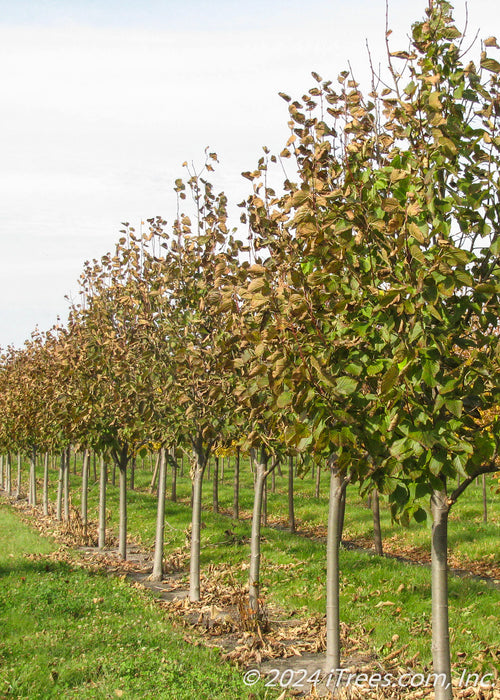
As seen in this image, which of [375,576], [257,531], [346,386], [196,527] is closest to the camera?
Answer: [346,386]

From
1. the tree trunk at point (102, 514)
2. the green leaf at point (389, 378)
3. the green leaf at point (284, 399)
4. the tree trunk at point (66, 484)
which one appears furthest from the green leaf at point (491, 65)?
the tree trunk at point (66, 484)

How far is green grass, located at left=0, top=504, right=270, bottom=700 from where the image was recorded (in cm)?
651

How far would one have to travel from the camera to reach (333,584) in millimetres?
7316

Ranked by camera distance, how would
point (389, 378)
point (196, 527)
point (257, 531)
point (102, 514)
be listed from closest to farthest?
point (389, 378)
point (257, 531)
point (196, 527)
point (102, 514)

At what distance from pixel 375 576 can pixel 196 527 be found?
12.5 feet

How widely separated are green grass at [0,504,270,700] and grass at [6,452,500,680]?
8.65 ft

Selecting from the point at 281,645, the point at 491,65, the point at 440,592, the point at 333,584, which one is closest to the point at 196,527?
the point at 281,645

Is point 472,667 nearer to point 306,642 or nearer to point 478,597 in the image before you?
point 306,642

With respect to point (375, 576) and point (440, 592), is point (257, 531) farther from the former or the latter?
point (440, 592)

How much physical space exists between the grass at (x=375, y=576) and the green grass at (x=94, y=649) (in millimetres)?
2636

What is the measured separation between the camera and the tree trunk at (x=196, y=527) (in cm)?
1149

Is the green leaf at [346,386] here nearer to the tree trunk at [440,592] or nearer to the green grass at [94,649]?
the tree trunk at [440,592]

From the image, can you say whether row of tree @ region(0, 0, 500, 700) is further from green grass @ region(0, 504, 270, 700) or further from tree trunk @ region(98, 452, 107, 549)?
tree trunk @ region(98, 452, 107, 549)

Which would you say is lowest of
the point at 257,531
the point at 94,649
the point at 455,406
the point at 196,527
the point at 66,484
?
the point at 94,649
